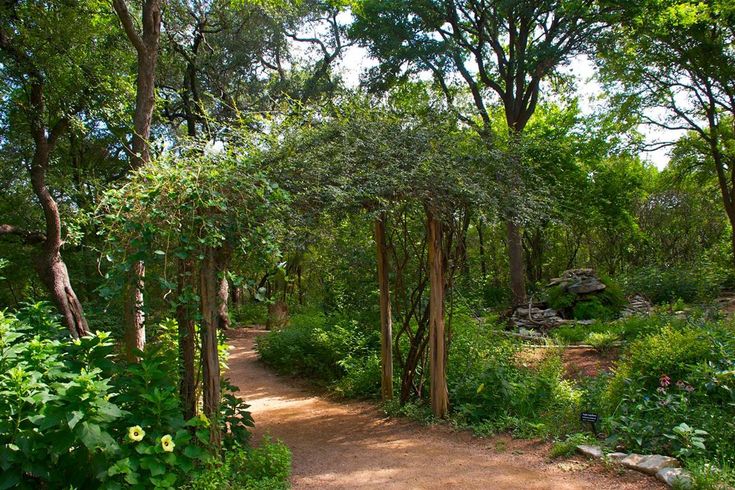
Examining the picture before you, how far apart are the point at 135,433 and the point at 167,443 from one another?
8.5 inches

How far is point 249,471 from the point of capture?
4352 mm

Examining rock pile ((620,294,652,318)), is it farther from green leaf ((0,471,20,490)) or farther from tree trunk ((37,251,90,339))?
green leaf ((0,471,20,490))

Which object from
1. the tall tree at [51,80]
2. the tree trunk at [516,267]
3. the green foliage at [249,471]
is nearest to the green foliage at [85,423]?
the green foliage at [249,471]

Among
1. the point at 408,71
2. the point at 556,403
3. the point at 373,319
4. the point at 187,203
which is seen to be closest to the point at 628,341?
the point at 556,403

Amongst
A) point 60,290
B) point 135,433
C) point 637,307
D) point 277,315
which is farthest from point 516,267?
point 135,433

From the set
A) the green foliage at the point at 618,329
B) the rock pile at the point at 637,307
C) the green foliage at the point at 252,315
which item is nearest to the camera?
the green foliage at the point at 618,329

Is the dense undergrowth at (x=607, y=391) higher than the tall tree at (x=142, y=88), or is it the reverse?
the tall tree at (x=142, y=88)

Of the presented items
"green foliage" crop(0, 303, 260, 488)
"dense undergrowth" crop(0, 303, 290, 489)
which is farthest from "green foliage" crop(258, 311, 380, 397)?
"green foliage" crop(0, 303, 260, 488)

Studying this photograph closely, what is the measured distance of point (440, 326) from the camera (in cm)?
625

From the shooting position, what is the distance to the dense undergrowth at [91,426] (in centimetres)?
327

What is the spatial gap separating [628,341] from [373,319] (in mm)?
4301

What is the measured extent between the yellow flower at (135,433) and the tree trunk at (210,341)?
33.6 inches

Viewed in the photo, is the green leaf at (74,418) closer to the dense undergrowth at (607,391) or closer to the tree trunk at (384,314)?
the dense undergrowth at (607,391)

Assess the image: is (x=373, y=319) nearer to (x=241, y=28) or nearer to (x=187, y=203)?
(x=187, y=203)
